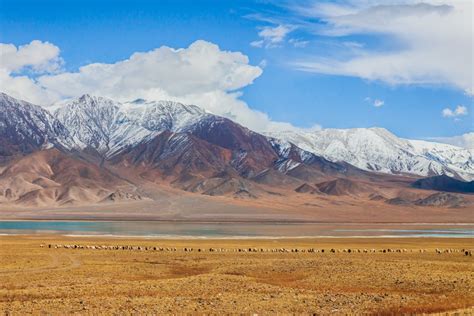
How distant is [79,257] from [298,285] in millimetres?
21519

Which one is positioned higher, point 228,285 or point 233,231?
point 228,285

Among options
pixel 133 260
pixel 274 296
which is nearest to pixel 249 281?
pixel 274 296

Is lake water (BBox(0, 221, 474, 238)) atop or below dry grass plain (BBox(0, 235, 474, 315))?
below

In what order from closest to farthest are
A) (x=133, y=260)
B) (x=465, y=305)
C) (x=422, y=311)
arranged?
(x=422, y=311)
(x=465, y=305)
(x=133, y=260)

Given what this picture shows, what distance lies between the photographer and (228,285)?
102 ft

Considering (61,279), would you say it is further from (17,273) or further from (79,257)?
(79,257)

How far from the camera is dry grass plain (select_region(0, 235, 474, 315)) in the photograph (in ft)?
Result: 80.6

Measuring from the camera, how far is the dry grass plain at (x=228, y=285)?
24562 millimetres

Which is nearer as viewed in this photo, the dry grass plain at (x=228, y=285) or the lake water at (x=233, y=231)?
the dry grass plain at (x=228, y=285)

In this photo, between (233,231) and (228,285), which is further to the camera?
(233,231)

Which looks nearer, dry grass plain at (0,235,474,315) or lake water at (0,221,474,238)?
dry grass plain at (0,235,474,315)

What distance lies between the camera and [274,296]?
27.4 m

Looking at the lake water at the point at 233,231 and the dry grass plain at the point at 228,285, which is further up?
the dry grass plain at the point at 228,285

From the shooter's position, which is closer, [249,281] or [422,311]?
[422,311]
